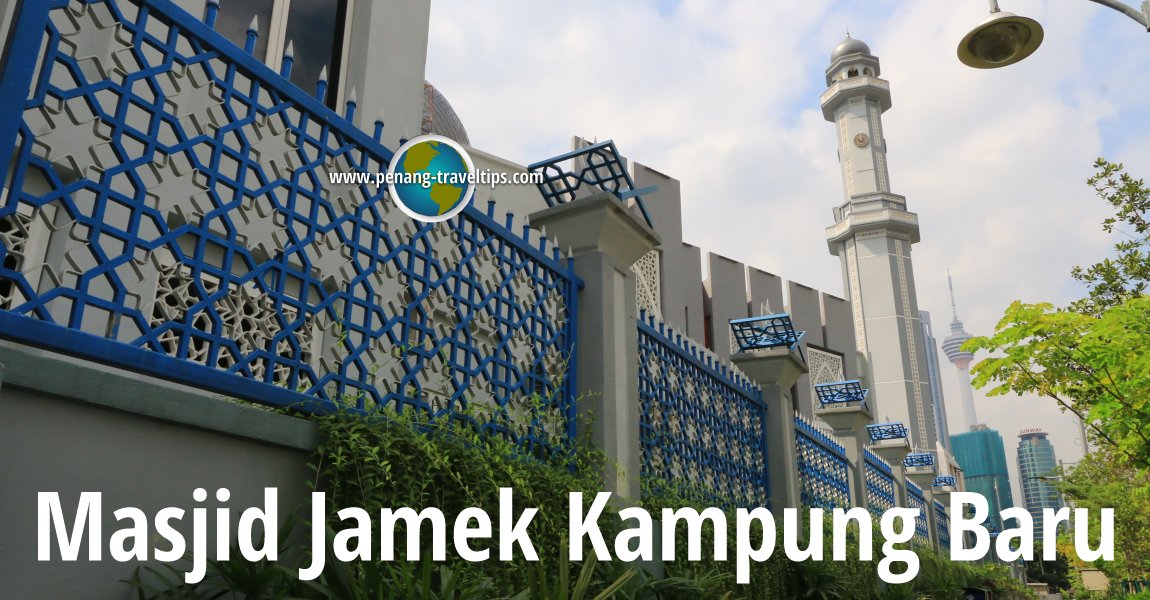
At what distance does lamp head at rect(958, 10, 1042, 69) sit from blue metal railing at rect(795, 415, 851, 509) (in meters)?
4.23

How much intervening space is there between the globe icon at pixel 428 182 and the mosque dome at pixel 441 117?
270 inches

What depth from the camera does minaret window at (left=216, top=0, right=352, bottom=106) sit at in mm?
7051

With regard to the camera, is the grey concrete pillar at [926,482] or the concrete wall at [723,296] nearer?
the grey concrete pillar at [926,482]

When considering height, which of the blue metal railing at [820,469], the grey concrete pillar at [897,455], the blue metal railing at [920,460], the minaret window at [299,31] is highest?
the minaret window at [299,31]

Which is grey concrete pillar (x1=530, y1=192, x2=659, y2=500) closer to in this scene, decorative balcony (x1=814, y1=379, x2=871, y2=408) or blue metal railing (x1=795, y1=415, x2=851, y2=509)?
blue metal railing (x1=795, y1=415, x2=851, y2=509)

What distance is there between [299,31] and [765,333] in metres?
5.30

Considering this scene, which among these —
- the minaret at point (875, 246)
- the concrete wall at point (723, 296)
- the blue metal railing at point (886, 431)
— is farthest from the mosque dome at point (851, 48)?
the blue metal railing at point (886, 431)

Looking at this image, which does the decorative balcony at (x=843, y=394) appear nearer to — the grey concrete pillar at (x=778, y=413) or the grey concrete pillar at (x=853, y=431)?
the grey concrete pillar at (x=853, y=431)

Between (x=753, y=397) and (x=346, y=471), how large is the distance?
5324 mm

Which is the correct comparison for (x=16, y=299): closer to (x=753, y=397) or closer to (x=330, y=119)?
(x=330, y=119)

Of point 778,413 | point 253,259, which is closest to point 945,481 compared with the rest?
point 778,413

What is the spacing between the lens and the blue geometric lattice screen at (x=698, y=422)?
5.66 meters

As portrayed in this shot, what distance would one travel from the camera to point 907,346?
35.3 metres

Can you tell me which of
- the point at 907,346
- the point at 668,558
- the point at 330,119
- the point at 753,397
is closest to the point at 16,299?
the point at 330,119
